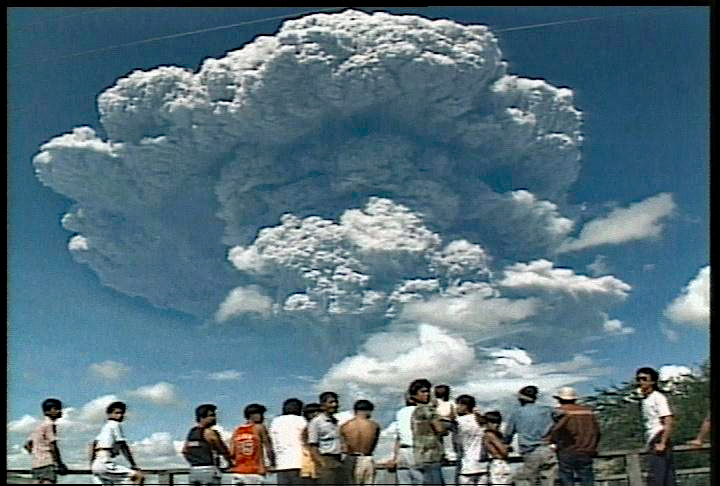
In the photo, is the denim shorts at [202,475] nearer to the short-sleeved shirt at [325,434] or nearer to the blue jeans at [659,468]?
the short-sleeved shirt at [325,434]

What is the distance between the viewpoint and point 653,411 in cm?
583

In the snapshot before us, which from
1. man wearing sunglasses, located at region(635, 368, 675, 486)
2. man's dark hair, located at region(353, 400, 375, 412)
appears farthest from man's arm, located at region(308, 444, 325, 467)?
man wearing sunglasses, located at region(635, 368, 675, 486)

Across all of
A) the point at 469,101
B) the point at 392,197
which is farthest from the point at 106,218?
the point at 469,101

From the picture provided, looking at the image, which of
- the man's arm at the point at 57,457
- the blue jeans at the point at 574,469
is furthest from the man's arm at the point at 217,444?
the blue jeans at the point at 574,469

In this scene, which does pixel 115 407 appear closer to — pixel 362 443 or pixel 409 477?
pixel 362 443

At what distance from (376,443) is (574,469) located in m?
0.78

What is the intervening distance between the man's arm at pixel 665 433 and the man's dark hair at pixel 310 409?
1.33 m

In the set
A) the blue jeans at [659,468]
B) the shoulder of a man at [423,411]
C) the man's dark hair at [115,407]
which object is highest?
the man's dark hair at [115,407]

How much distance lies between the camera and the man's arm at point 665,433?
5789mm

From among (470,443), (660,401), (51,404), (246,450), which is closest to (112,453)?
(51,404)

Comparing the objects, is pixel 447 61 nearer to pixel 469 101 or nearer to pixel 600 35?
pixel 469 101

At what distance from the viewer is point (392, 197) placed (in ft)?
19.6

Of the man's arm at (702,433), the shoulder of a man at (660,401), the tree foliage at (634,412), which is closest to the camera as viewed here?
the man's arm at (702,433)

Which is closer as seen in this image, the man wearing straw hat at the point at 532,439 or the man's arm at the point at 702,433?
the man's arm at the point at 702,433
